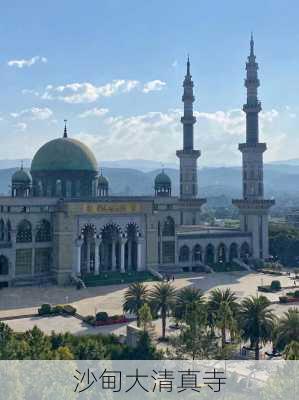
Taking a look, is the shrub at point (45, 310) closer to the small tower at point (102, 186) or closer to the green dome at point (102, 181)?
the small tower at point (102, 186)

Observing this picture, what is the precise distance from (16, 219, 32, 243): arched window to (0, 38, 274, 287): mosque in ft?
0.43

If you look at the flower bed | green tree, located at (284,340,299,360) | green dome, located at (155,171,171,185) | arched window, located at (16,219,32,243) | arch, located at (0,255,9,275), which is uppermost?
green dome, located at (155,171,171,185)

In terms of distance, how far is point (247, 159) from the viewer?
286 feet

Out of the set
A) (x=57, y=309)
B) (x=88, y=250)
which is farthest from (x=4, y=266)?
(x=57, y=309)

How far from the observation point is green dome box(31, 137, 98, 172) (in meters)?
75.9

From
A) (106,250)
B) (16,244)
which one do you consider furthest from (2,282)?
(106,250)

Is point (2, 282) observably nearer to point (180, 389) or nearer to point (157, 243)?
point (157, 243)

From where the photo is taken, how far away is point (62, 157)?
76125mm

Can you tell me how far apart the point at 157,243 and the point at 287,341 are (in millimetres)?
42681

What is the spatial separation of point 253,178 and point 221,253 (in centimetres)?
1405

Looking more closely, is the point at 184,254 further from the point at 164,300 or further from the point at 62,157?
the point at 164,300

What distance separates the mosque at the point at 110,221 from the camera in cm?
6562

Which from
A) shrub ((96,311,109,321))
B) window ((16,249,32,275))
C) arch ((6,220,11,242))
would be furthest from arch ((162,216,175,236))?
shrub ((96,311,109,321))

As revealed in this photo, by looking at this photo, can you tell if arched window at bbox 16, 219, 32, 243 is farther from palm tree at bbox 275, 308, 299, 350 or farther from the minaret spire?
palm tree at bbox 275, 308, 299, 350
